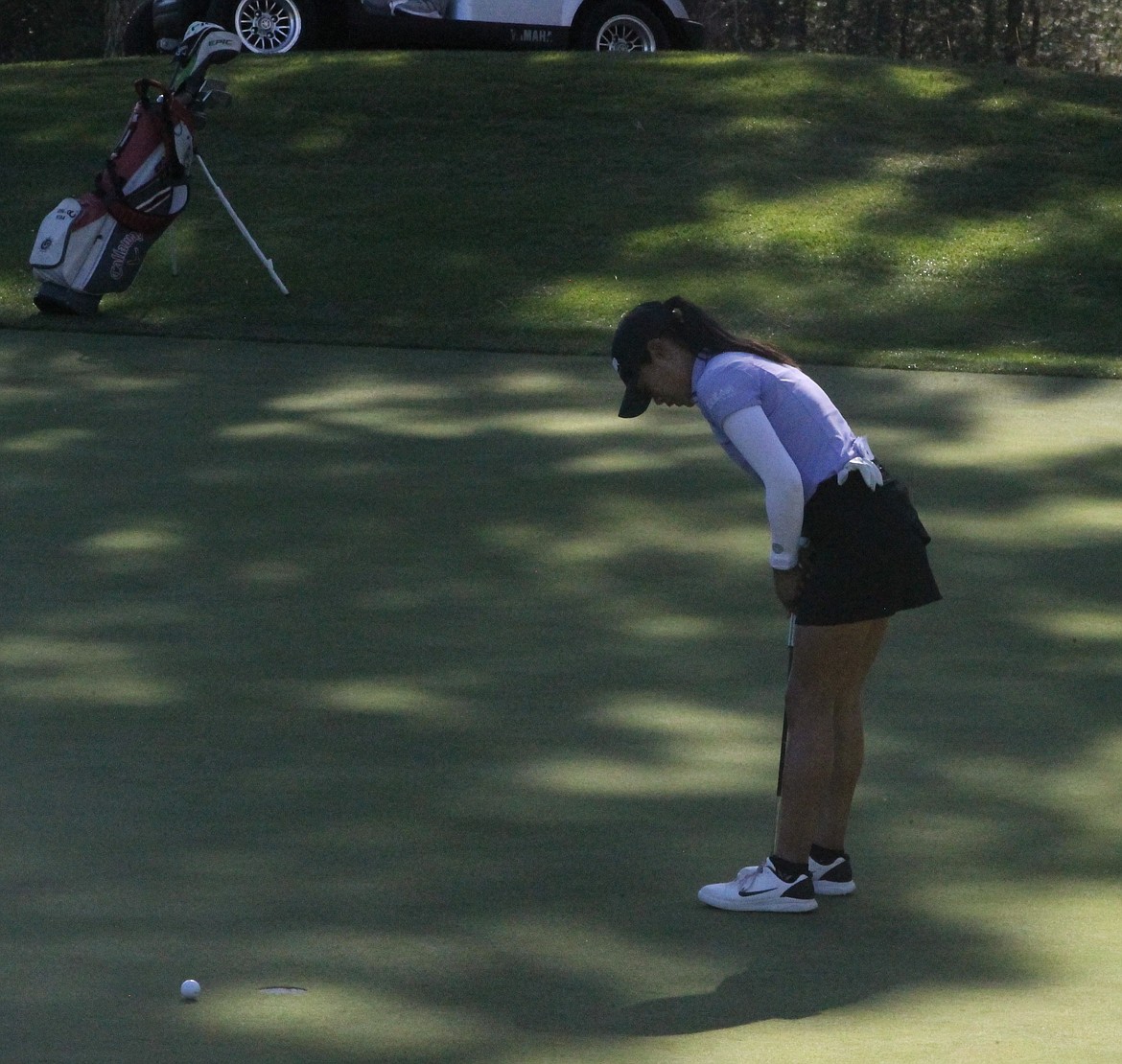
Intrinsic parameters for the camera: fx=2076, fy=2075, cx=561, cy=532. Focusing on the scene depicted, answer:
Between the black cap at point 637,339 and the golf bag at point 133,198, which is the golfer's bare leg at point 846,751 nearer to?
the black cap at point 637,339

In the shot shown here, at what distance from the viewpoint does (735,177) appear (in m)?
16.1

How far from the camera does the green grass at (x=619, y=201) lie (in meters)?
13.4

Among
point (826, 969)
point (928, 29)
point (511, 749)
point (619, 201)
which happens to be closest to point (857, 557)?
point (826, 969)

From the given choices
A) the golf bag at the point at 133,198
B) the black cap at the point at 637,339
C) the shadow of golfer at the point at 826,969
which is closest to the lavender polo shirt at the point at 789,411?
the black cap at the point at 637,339

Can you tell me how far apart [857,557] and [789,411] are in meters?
0.37

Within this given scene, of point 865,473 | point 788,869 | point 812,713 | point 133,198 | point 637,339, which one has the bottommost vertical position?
point 788,869

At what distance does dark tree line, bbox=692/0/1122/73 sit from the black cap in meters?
22.9

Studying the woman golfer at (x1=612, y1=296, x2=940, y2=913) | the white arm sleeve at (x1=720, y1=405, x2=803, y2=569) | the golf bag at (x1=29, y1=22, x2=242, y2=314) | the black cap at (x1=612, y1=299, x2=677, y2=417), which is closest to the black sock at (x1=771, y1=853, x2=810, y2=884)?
the woman golfer at (x1=612, y1=296, x2=940, y2=913)

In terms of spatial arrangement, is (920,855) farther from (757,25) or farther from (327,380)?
(757,25)

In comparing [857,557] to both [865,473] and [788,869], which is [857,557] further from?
[788,869]

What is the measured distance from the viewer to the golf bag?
12711 mm

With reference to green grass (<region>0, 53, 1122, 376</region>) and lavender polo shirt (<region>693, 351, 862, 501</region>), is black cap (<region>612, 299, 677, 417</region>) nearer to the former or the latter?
lavender polo shirt (<region>693, 351, 862, 501</region>)

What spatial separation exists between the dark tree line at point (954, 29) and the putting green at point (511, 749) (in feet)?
58.7

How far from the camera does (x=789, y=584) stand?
4773mm
